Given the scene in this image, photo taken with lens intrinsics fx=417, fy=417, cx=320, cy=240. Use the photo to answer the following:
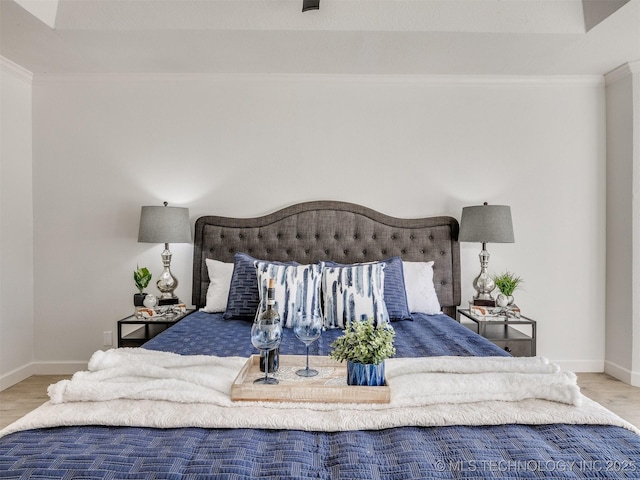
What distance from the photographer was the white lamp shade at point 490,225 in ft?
9.77

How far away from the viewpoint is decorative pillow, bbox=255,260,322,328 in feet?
8.11

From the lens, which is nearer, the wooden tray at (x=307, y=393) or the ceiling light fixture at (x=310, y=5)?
the wooden tray at (x=307, y=393)

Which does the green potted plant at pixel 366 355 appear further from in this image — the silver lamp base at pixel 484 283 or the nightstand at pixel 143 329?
the silver lamp base at pixel 484 283

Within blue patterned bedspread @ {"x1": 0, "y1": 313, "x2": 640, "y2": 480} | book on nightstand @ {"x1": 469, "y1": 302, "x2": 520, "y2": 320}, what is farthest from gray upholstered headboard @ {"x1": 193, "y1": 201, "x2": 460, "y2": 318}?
blue patterned bedspread @ {"x1": 0, "y1": 313, "x2": 640, "y2": 480}

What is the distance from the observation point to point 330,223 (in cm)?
324

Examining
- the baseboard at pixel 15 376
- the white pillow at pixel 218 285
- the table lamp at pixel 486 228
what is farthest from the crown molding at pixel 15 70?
the table lamp at pixel 486 228

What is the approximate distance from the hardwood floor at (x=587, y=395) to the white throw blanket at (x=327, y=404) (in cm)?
172

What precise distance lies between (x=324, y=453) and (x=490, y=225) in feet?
7.70

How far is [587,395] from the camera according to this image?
2924 mm

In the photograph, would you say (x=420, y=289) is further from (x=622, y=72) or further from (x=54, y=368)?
(x=54, y=368)

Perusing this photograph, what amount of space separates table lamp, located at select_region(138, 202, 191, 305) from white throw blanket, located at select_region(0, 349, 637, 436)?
151 cm

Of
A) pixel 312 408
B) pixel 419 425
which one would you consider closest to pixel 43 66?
pixel 312 408

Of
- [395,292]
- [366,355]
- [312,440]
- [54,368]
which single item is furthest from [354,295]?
[54,368]

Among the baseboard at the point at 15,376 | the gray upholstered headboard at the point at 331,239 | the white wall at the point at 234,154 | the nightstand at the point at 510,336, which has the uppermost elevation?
the white wall at the point at 234,154
